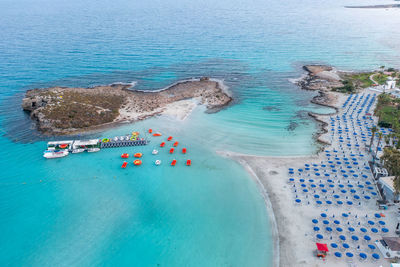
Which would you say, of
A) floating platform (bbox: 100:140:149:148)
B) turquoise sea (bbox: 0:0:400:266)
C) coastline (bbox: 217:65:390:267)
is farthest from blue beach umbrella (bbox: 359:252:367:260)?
floating platform (bbox: 100:140:149:148)

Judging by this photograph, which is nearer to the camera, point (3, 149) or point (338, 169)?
→ point (338, 169)

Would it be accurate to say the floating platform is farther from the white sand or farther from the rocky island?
the white sand

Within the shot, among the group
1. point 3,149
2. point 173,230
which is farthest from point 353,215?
point 3,149

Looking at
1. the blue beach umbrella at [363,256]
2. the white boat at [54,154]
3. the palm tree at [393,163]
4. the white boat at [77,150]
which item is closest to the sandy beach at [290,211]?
the blue beach umbrella at [363,256]

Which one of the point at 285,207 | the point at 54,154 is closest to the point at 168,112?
the point at 54,154

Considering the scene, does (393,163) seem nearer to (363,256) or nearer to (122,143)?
(363,256)

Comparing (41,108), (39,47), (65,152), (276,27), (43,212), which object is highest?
(276,27)

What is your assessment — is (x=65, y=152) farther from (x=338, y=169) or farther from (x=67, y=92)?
(x=338, y=169)
